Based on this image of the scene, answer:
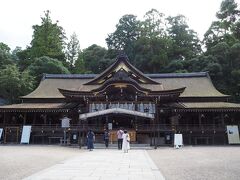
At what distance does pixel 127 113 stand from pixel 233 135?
33.8ft

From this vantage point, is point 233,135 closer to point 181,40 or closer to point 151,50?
point 151,50

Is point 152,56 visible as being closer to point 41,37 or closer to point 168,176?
point 41,37

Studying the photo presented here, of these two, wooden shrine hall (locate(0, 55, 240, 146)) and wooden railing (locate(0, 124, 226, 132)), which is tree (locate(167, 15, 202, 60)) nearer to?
wooden shrine hall (locate(0, 55, 240, 146))

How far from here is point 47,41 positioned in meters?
57.7

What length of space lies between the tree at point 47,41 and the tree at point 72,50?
4.68 metres

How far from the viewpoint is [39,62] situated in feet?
159

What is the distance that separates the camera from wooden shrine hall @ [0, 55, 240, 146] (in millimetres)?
26031

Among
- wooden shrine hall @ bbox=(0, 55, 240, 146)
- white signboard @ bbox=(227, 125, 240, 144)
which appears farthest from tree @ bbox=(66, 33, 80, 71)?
white signboard @ bbox=(227, 125, 240, 144)

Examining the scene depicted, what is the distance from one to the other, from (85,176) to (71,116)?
71.0ft

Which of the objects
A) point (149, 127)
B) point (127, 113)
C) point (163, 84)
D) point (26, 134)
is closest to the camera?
point (127, 113)

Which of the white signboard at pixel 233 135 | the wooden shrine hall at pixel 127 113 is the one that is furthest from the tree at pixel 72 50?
the white signboard at pixel 233 135

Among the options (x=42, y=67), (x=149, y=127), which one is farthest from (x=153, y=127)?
(x=42, y=67)

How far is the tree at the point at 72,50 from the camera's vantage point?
65019 millimetres

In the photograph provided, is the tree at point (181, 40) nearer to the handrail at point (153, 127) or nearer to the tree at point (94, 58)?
the tree at point (94, 58)
